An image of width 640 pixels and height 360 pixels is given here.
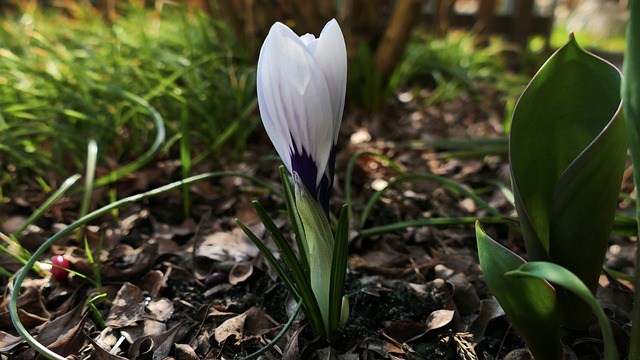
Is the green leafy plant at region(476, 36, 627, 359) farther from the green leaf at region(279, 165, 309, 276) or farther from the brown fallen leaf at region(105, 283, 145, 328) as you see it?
the brown fallen leaf at region(105, 283, 145, 328)

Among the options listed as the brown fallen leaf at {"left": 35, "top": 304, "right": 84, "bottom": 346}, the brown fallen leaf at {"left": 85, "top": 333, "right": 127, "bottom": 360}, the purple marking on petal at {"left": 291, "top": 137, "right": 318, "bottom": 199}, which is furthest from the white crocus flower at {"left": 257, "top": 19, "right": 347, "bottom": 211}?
the brown fallen leaf at {"left": 35, "top": 304, "right": 84, "bottom": 346}

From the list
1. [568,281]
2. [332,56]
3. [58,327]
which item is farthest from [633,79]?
[58,327]

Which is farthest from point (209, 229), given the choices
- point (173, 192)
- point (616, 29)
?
point (616, 29)

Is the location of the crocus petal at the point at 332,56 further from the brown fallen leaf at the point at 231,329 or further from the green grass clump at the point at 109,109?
the green grass clump at the point at 109,109

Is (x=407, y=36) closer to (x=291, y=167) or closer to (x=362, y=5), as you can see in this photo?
(x=362, y=5)

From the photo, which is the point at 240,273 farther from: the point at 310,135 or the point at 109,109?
the point at 109,109
